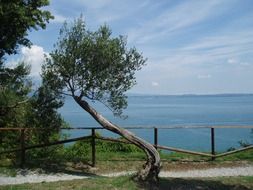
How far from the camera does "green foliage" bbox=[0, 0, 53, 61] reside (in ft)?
46.1

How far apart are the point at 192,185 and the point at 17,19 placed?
25.1ft

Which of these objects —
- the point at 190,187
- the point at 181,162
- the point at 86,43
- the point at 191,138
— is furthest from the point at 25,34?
the point at 191,138

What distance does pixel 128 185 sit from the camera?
10.4 metres

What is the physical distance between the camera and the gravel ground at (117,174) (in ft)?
39.6

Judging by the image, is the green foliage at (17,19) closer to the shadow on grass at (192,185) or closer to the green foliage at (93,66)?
the green foliage at (93,66)

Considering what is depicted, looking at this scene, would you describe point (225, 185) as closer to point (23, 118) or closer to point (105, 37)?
point (105, 37)

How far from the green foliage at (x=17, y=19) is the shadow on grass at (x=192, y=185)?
6.97 metres

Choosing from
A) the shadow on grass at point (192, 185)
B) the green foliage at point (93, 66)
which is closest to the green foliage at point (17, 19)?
the green foliage at point (93, 66)

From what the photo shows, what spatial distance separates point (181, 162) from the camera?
1572cm

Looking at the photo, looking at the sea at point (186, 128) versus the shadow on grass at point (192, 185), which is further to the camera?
the sea at point (186, 128)

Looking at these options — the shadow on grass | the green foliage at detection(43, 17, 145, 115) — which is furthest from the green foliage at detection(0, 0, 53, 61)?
the shadow on grass

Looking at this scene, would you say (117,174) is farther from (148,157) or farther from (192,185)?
(192,185)

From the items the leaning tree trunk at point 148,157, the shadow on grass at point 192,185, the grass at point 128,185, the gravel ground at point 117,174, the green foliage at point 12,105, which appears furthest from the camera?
the green foliage at point 12,105

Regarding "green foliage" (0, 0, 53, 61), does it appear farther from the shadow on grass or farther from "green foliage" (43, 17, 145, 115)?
the shadow on grass
